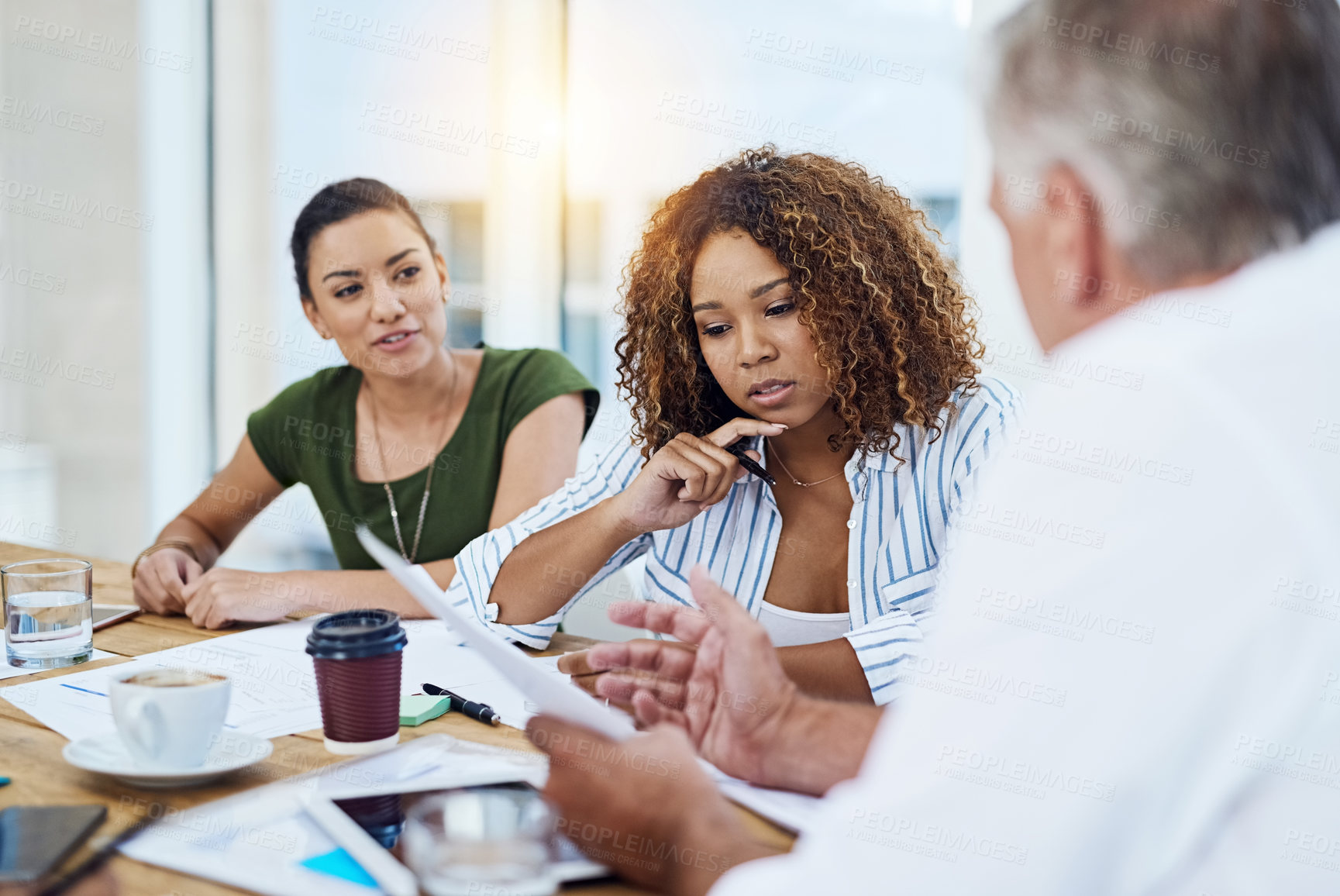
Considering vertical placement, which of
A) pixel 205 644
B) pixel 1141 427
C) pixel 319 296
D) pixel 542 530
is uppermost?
pixel 319 296

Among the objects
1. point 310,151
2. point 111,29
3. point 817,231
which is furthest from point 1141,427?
point 111,29

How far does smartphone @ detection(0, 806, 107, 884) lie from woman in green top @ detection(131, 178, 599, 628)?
117cm

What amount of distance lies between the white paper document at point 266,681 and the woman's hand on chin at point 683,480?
0.94ft

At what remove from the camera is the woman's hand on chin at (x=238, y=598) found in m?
1.64

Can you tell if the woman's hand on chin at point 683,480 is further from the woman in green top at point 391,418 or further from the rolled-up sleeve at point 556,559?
the woman in green top at point 391,418

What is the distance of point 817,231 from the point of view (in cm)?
153

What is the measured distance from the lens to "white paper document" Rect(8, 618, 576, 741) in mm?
1174

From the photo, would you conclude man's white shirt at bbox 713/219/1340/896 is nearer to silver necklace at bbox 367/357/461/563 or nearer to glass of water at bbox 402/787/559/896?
glass of water at bbox 402/787/559/896

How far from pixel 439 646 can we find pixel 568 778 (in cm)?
73

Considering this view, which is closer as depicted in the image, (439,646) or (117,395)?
(439,646)

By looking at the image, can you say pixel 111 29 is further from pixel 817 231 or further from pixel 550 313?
pixel 817 231

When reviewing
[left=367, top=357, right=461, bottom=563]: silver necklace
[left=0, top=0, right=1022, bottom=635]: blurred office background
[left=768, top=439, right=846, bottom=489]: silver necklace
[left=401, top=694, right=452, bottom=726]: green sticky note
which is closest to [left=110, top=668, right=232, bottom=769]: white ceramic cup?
[left=401, top=694, right=452, bottom=726]: green sticky note

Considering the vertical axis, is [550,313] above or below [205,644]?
above

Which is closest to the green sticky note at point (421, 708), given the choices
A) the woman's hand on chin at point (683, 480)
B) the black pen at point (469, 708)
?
the black pen at point (469, 708)
